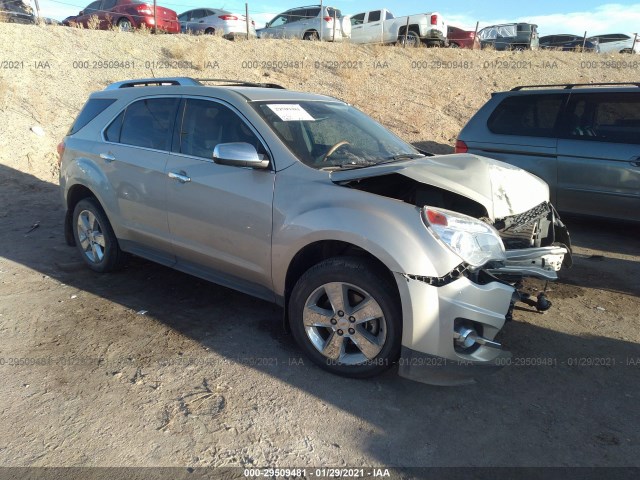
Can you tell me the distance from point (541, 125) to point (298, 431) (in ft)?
17.1

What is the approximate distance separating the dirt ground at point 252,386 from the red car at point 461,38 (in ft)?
55.7

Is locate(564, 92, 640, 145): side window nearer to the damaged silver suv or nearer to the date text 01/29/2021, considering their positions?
the damaged silver suv

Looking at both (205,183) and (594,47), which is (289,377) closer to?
(205,183)

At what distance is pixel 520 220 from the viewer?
11.8 feet

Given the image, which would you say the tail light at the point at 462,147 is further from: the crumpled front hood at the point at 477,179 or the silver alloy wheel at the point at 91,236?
the silver alloy wheel at the point at 91,236

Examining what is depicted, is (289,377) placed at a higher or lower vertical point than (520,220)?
lower

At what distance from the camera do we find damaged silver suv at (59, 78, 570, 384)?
2895 mm

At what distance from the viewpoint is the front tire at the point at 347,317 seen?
2980mm

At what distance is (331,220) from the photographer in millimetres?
3105

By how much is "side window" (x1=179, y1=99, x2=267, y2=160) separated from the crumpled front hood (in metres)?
0.86

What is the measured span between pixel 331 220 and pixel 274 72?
43.8ft

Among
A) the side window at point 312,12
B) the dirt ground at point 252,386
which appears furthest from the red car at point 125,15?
the dirt ground at point 252,386

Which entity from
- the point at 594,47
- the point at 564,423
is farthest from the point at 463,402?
the point at 594,47

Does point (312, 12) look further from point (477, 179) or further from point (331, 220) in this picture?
point (331, 220)
